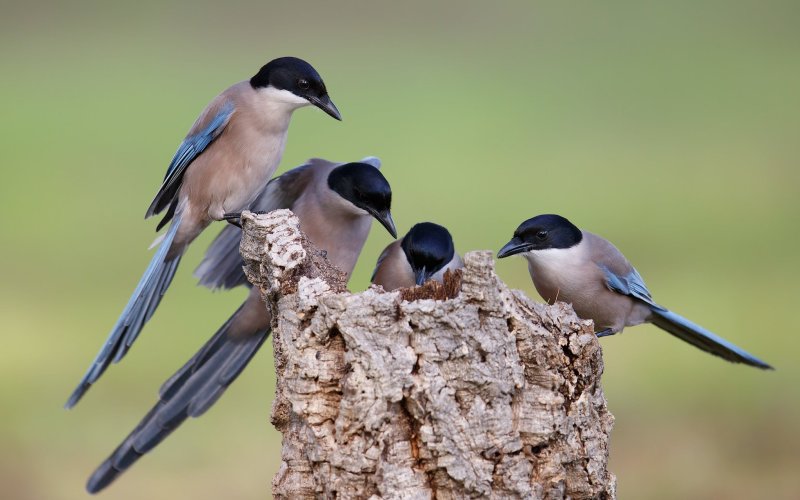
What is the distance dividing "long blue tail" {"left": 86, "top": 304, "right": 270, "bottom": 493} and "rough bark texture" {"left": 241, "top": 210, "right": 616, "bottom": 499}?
4.24 ft

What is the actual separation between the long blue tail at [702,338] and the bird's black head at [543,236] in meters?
0.49

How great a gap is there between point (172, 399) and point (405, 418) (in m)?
1.66

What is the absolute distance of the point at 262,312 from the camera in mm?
4473

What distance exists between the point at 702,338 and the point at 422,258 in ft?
3.77

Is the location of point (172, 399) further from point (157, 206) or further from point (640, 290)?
point (640, 290)

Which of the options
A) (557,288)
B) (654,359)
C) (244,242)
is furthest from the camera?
(654,359)

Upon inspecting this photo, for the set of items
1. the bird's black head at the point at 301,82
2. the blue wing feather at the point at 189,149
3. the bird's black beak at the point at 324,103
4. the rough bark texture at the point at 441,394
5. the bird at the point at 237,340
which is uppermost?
the bird's black head at the point at 301,82

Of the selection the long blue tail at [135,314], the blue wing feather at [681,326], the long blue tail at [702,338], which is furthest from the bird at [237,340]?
the long blue tail at [702,338]

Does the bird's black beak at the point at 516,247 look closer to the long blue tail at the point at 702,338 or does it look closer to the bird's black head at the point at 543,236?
the bird's black head at the point at 543,236

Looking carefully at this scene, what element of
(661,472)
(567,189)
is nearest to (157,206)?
(661,472)

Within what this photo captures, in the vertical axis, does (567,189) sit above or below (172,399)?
above

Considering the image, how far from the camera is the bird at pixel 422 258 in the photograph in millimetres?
4059

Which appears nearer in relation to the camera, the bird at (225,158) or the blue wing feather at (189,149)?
the bird at (225,158)

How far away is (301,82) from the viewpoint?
4227 millimetres
